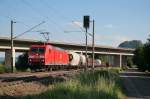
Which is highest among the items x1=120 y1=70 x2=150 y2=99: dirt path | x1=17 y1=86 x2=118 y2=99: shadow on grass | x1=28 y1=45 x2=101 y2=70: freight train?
x1=28 y1=45 x2=101 y2=70: freight train

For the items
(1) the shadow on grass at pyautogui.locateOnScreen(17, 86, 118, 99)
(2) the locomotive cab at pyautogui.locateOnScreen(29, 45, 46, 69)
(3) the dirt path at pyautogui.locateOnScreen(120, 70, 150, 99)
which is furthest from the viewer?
(2) the locomotive cab at pyautogui.locateOnScreen(29, 45, 46, 69)

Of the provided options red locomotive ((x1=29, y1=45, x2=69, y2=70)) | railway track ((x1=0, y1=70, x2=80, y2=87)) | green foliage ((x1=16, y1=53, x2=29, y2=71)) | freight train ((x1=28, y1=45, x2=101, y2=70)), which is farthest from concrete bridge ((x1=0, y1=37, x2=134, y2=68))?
railway track ((x1=0, y1=70, x2=80, y2=87))

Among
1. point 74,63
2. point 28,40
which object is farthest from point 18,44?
point 74,63

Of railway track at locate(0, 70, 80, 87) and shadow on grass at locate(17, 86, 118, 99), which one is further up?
shadow on grass at locate(17, 86, 118, 99)

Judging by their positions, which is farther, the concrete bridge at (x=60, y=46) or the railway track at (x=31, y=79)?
the concrete bridge at (x=60, y=46)

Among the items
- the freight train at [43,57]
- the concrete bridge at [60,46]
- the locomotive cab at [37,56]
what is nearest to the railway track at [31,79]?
the locomotive cab at [37,56]

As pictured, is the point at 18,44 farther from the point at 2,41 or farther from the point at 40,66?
the point at 40,66

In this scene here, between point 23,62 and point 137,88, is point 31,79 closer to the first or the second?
point 137,88

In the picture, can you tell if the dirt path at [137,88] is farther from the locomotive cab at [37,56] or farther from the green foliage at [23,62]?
the green foliage at [23,62]

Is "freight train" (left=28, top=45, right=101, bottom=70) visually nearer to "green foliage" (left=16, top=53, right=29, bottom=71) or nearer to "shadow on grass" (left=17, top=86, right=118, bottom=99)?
"green foliage" (left=16, top=53, right=29, bottom=71)

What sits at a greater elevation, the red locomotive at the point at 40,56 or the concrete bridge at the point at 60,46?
the concrete bridge at the point at 60,46

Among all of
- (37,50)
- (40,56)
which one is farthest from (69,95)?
(37,50)

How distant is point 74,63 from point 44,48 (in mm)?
24015

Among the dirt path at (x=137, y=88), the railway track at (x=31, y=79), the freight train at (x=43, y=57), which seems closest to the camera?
the dirt path at (x=137, y=88)
